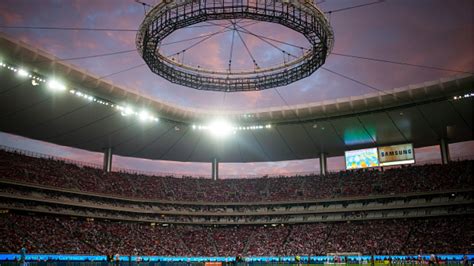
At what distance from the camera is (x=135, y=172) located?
74.4 meters

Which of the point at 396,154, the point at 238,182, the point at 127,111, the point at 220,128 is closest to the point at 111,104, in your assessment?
the point at 127,111

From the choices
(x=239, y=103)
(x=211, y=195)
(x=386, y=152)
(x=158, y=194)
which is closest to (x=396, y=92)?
(x=386, y=152)

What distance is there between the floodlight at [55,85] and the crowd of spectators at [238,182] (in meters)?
12.8

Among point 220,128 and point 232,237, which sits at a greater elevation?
point 220,128

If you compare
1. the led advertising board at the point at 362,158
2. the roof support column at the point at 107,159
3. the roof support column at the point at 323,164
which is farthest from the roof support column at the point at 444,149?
the roof support column at the point at 107,159

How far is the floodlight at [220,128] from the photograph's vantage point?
61.5 m

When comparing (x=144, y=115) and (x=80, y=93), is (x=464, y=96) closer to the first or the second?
(x=144, y=115)

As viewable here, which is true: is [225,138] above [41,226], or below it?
above

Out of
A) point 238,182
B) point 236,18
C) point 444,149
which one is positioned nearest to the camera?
point 236,18

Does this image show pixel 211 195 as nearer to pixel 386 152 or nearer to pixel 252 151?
pixel 252 151

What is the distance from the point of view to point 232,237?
2667 inches

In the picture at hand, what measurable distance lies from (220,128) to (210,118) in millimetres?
2809

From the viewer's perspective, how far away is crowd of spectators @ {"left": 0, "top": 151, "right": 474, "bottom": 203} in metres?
57.6

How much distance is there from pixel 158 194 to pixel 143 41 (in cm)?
4516
